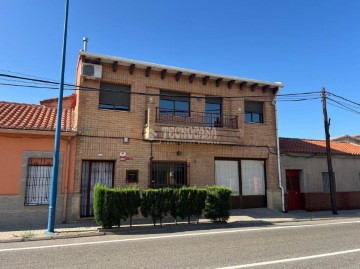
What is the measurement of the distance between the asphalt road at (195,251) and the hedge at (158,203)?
1.12 m

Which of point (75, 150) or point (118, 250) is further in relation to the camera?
point (75, 150)

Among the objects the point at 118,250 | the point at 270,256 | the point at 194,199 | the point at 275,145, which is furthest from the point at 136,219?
the point at 275,145

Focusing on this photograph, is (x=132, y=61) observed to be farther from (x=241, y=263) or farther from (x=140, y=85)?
(x=241, y=263)

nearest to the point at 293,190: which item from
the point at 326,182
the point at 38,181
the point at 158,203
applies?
the point at 326,182

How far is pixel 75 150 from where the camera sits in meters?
12.3

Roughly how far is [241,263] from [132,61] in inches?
390

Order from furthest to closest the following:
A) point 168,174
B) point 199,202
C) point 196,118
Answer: point 196,118 → point 168,174 → point 199,202

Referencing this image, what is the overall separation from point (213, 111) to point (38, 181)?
28.0ft

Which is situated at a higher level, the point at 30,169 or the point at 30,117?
the point at 30,117

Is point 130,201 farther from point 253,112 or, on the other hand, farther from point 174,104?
point 253,112

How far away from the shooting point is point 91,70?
12820mm

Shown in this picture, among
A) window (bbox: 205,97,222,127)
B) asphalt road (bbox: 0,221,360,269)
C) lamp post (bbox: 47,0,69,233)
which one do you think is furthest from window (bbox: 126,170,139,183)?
window (bbox: 205,97,222,127)

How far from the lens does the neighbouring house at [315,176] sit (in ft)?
54.2

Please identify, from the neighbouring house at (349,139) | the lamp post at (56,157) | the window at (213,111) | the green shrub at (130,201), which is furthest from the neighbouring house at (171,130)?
the neighbouring house at (349,139)
